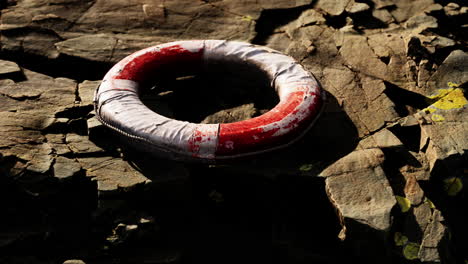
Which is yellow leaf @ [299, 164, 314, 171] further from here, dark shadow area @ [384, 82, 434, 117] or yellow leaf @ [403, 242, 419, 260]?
dark shadow area @ [384, 82, 434, 117]

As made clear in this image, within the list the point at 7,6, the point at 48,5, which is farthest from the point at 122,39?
the point at 7,6

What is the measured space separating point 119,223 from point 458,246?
205 centimetres

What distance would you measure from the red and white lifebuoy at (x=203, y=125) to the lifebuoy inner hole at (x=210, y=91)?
0.17 feet

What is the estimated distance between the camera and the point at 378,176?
9.75 feet

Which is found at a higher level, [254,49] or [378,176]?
[254,49]

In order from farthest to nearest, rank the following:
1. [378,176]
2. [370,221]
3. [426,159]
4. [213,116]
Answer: [213,116] < [426,159] < [378,176] < [370,221]

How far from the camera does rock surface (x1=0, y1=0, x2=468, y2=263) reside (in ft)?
9.54

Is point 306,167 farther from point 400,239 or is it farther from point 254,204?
point 400,239

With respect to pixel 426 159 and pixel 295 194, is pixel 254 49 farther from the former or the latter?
pixel 426 159

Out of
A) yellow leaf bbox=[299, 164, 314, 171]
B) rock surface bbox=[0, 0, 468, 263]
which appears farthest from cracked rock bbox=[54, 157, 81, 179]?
yellow leaf bbox=[299, 164, 314, 171]

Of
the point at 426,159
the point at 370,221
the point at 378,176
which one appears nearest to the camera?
the point at 370,221

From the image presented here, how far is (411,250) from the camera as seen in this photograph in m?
2.82

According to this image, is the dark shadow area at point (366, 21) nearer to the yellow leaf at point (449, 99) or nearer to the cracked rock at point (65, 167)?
the yellow leaf at point (449, 99)

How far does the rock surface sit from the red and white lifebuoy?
0.44 ft
